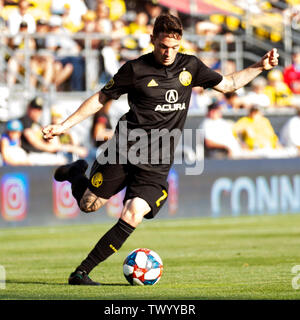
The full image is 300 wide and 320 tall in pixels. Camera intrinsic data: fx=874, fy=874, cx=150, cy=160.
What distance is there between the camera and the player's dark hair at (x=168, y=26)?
827 centimetres

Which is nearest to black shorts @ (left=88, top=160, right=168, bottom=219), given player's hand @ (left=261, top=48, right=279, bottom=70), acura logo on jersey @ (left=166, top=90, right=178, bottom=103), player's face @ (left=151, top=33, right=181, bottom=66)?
acura logo on jersey @ (left=166, top=90, right=178, bottom=103)

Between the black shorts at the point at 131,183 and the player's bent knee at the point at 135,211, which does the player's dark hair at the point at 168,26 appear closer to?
the black shorts at the point at 131,183

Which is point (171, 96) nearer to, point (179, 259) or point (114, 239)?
point (114, 239)

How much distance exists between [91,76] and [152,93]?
430 inches

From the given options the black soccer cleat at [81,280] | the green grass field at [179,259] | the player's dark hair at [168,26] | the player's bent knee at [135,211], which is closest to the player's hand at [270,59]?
the player's dark hair at [168,26]

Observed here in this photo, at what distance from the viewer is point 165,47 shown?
8398mm

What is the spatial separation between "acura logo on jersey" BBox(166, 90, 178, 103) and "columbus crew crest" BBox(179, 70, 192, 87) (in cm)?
14

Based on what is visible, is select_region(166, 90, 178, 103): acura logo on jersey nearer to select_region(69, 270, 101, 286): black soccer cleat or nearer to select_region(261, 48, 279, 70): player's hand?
select_region(261, 48, 279, 70): player's hand

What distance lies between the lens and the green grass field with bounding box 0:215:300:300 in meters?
7.87

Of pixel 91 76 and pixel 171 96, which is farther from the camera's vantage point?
pixel 91 76

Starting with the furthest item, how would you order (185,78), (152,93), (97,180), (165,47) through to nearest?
(97,180)
(185,78)
(152,93)
(165,47)

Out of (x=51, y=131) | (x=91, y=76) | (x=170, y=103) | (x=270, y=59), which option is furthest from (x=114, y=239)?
(x=91, y=76)

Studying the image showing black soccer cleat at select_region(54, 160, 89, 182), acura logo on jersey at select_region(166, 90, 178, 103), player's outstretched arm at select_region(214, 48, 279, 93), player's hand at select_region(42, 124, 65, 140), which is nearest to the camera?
player's hand at select_region(42, 124, 65, 140)

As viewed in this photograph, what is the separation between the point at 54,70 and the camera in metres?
19.3
